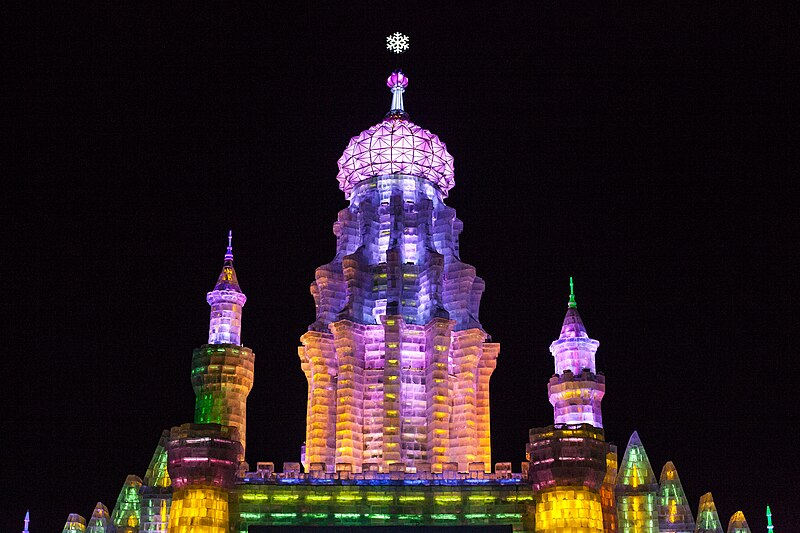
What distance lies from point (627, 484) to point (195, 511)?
61.7 ft

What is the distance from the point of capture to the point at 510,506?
51.3 metres

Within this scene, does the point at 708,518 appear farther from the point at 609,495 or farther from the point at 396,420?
the point at 396,420

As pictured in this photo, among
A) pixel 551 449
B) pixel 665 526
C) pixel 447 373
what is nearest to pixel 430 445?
pixel 447 373

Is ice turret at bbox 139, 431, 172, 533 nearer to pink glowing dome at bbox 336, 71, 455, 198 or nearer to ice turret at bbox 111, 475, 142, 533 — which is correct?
ice turret at bbox 111, 475, 142, 533

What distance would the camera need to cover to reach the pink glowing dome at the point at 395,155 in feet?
209

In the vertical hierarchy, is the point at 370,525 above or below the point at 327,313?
below

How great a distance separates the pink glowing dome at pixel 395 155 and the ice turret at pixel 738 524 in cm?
2220

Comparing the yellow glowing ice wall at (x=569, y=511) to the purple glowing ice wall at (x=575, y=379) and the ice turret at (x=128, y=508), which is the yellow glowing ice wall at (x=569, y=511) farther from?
the ice turret at (x=128, y=508)

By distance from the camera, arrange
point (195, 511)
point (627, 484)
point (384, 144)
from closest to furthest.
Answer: point (195, 511) → point (627, 484) → point (384, 144)

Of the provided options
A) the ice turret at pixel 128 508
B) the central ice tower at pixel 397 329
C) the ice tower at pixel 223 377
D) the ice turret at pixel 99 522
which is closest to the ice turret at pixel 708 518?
the central ice tower at pixel 397 329

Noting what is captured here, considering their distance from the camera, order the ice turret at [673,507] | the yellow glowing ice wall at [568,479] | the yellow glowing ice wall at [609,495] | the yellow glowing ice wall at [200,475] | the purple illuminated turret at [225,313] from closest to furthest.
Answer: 1. the yellow glowing ice wall at [568,479]
2. the yellow glowing ice wall at [200,475]
3. the yellow glowing ice wall at [609,495]
4. the ice turret at [673,507]
5. the purple illuminated turret at [225,313]

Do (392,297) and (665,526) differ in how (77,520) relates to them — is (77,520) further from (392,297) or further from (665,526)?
(665,526)

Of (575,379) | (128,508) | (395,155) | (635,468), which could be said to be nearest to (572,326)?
(575,379)

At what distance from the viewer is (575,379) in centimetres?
5819
